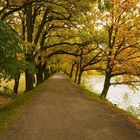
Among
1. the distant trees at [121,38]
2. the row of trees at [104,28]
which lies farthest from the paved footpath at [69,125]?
the distant trees at [121,38]

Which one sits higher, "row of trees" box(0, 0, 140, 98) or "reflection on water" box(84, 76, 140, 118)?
"row of trees" box(0, 0, 140, 98)

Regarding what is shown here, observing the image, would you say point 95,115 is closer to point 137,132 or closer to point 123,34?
point 137,132

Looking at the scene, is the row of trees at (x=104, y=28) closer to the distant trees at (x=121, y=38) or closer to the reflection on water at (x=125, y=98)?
the distant trees at (x=121, y=38)

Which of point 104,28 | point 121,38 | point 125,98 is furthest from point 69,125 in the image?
point 125,98

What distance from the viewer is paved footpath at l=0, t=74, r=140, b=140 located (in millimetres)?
8797

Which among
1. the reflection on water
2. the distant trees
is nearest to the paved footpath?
the distant trees

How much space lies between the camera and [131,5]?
21234 millimetres

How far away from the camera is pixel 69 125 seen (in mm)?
10125

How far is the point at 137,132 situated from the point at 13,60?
5497mm

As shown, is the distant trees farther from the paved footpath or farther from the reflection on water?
the paved footpath

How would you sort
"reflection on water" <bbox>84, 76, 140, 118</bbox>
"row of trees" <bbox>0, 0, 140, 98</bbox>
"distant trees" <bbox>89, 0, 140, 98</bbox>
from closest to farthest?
"row of trees" <bbox>0, 0, 140, 98</bbox> → "distant trees" <bbox>89, 0, 140, 98</bbox> → "reflection on water" <bbox>84, 76, 140, 118</bbox>

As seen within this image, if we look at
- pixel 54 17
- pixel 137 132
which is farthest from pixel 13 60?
pixel 54 17

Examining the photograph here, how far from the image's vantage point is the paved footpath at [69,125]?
880cm

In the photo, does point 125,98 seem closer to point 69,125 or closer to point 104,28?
point 104,28
